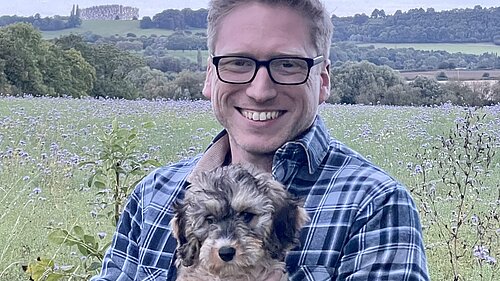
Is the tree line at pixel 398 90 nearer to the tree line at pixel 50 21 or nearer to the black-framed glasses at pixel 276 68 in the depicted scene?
the tree line at pixel 50 21

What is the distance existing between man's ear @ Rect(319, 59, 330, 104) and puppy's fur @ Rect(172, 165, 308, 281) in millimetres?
390

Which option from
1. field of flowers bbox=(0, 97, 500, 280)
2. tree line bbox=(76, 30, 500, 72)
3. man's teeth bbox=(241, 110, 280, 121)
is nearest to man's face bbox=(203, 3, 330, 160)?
man's teeth bbox=(241, 110, 280, 121)

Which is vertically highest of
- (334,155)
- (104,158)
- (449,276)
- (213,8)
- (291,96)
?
(213,8)

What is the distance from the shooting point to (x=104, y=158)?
4.28m

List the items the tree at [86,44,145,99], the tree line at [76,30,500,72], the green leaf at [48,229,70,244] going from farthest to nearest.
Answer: the tree at [86,44,145,99] < the tree line at [76,30,500,72] < the green leaf at [48,229,70,244]

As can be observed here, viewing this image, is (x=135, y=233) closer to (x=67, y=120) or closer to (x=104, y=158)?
(x=104, y=158)

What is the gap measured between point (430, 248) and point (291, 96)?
2.97 metres

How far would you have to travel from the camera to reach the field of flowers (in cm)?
536

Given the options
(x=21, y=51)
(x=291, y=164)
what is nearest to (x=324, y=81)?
(x=291, y=164)

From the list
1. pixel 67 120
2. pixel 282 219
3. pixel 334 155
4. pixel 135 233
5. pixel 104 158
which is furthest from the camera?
pixel 67 120

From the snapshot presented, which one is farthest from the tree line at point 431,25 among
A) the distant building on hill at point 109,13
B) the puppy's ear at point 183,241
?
the puppy's ear at point 183,241

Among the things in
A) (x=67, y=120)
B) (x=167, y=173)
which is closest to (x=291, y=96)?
(x=167, y=173)

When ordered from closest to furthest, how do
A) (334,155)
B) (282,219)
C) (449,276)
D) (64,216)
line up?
(282,219) → (334,155) → (449,276) → (64,216)

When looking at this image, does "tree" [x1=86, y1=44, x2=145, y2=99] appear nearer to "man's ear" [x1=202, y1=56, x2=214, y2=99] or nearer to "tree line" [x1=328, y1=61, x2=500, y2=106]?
"tree line" [x1=328, y1=61, x2=500, y2=106]
